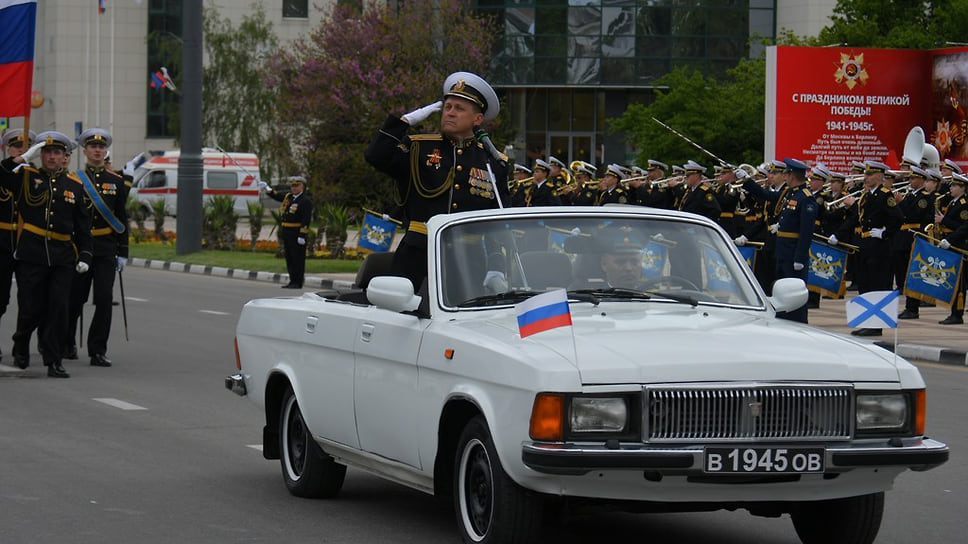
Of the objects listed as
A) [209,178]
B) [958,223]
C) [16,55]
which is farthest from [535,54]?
[16,55]

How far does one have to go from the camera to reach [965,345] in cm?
1844

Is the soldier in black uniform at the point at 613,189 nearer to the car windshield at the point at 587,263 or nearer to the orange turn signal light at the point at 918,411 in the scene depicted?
the car windshield at the point at 587,263

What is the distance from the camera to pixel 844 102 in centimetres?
3341

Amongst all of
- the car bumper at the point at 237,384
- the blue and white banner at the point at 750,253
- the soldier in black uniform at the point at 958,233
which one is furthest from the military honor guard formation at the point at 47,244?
the blue and white banner at the point at 750,253

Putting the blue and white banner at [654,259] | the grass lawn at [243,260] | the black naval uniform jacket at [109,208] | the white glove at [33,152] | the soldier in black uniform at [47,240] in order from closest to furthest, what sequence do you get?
the blue and white banner at [654,259] < the white glove at [33,152] < the soldier in black uniform at [47,240] < the black naval uniform jacket at [109,208] < the grass lawn at [243,260]

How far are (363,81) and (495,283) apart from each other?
33.3 m

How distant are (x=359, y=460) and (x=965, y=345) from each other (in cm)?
1192

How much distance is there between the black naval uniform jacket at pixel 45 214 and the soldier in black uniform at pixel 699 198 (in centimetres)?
1302

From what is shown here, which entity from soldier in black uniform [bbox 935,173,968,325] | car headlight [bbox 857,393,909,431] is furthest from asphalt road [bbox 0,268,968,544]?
soldier in black uniform [bbox 935,173,968,325]

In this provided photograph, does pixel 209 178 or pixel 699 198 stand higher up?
pixel 209 178

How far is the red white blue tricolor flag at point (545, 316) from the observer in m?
6.77

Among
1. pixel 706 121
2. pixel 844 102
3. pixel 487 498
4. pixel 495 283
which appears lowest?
pixel 487 498

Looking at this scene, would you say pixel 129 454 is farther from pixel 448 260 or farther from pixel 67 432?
pixel 448 260

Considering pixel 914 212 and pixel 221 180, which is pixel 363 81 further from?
pixel 221 180
